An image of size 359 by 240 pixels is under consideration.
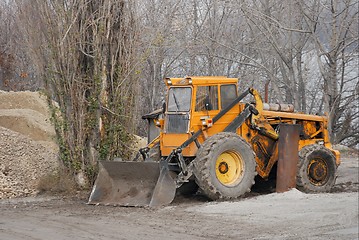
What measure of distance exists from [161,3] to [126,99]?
12.9m

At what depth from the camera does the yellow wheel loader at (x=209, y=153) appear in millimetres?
13844

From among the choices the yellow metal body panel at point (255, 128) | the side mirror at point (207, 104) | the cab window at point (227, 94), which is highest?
the cab window at point (227, 94)

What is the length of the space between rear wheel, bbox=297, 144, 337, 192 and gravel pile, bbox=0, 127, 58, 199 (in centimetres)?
580

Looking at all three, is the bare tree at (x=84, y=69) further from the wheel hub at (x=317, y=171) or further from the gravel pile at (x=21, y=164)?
the wheel hub at (x=317, y=171)

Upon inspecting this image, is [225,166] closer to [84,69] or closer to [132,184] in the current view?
[132,184]

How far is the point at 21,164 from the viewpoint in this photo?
1714cm

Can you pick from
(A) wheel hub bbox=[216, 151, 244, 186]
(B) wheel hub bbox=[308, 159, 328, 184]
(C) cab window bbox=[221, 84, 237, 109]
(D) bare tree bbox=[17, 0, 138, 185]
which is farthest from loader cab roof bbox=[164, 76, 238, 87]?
(B) wheel hub bbox=[308, 159, 328, 184]

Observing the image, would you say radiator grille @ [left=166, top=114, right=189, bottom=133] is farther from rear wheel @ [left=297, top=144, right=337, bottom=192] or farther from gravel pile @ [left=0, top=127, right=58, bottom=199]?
gravel pile @ [left=0, top=127, right=58, bottom=199]

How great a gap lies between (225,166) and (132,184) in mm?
1877

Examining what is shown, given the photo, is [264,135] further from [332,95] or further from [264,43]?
[264,43]

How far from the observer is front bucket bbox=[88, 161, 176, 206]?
534 inches

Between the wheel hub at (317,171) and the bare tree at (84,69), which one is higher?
the bare tree at (84,69)

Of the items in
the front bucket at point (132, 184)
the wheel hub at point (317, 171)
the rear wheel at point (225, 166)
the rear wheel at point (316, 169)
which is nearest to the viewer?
the front bucket at point (132, 184)

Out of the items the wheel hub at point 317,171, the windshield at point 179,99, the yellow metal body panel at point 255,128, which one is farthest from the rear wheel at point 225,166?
the wheel hub at point 317,171
